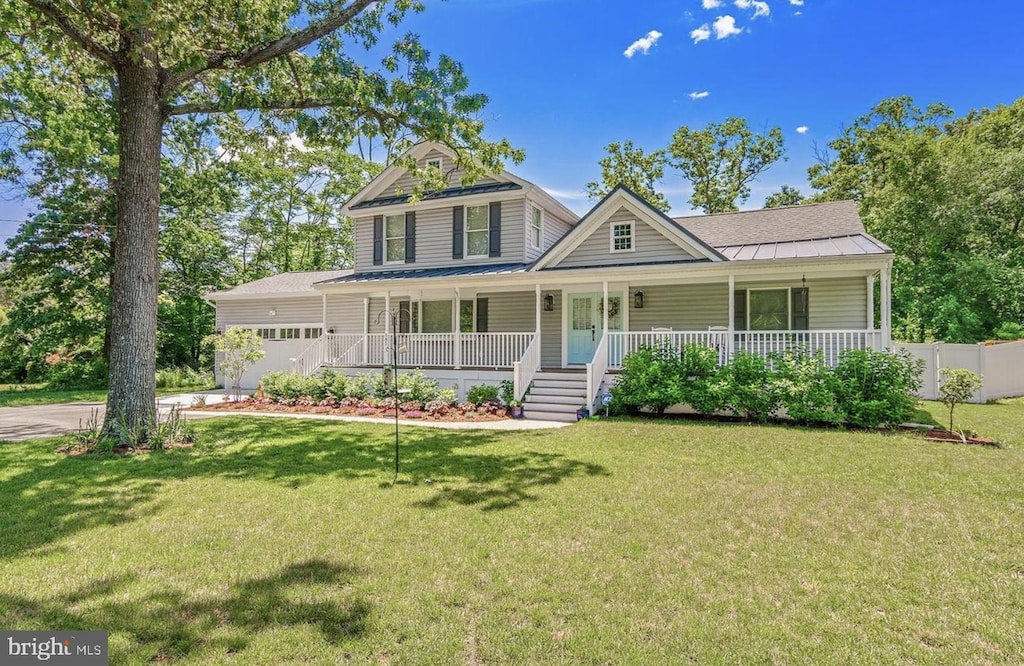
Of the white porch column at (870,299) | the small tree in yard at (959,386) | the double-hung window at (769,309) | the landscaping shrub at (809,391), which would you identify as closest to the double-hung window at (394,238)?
the double-hung window at (769,309)

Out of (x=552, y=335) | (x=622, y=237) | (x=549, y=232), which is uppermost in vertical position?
(x=549, y=232)

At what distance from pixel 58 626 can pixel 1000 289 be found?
84.0 ft

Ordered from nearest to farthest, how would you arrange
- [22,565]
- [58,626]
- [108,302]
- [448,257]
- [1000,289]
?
[58,626] → [22,565] → [448,257] → [1000,289] → [108,302]

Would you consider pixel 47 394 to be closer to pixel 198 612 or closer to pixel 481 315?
pixel 481 315

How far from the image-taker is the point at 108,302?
67.6ft

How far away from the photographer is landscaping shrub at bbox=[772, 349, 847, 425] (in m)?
9.98

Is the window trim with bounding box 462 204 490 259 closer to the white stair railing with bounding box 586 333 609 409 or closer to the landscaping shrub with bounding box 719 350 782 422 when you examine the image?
the white stair railing with bounding box 586 333 609 409

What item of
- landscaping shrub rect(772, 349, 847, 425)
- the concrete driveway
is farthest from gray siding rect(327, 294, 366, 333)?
landscaping shrub rect(772, 349, 847, 425)

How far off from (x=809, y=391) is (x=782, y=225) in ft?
21.9

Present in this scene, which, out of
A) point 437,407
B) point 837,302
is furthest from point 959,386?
point 437,407

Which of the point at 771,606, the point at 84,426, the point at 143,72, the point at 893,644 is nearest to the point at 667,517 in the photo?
the point at 771,606

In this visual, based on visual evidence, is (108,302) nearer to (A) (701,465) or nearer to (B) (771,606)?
(A) (701,465)

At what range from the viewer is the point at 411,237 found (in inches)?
684

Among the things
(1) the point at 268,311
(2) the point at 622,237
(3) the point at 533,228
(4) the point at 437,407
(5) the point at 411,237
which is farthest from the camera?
(1) the point at 268,311
